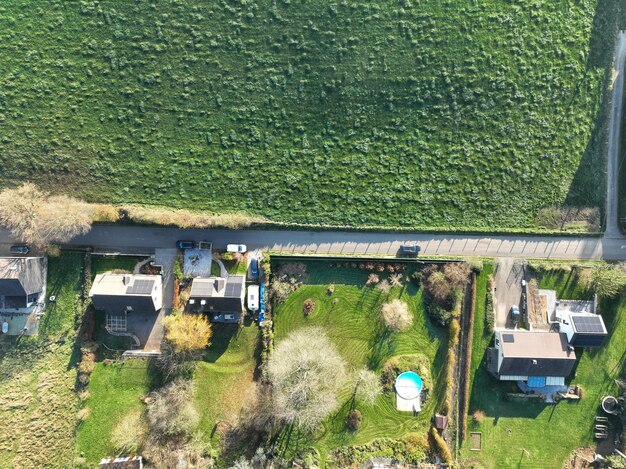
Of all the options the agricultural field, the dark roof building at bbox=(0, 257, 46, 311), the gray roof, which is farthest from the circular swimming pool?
the gray roof

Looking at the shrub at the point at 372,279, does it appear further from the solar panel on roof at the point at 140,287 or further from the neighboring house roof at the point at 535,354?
the solar panel on roof at the point at 140,287

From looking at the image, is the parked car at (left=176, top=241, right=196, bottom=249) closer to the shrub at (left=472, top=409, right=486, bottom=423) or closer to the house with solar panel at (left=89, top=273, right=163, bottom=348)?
the house with solar panel at (left=89, top=273, right=163, bottom=348)

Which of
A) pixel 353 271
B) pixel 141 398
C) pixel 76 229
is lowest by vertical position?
pixel 141 398

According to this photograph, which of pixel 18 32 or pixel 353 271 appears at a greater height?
pixel 18 32

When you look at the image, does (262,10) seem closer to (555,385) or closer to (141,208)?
(141,208)

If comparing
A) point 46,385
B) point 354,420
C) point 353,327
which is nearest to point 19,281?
point 46,385

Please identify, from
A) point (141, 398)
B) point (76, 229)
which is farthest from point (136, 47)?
point (141, 398)

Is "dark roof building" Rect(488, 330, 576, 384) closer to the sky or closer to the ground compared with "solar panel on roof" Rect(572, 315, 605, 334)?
closer to the ground

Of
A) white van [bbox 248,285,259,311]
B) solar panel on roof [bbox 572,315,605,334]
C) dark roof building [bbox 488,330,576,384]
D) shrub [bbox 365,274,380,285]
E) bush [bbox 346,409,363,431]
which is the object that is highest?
shrub [bbox 365,274,380,285]
